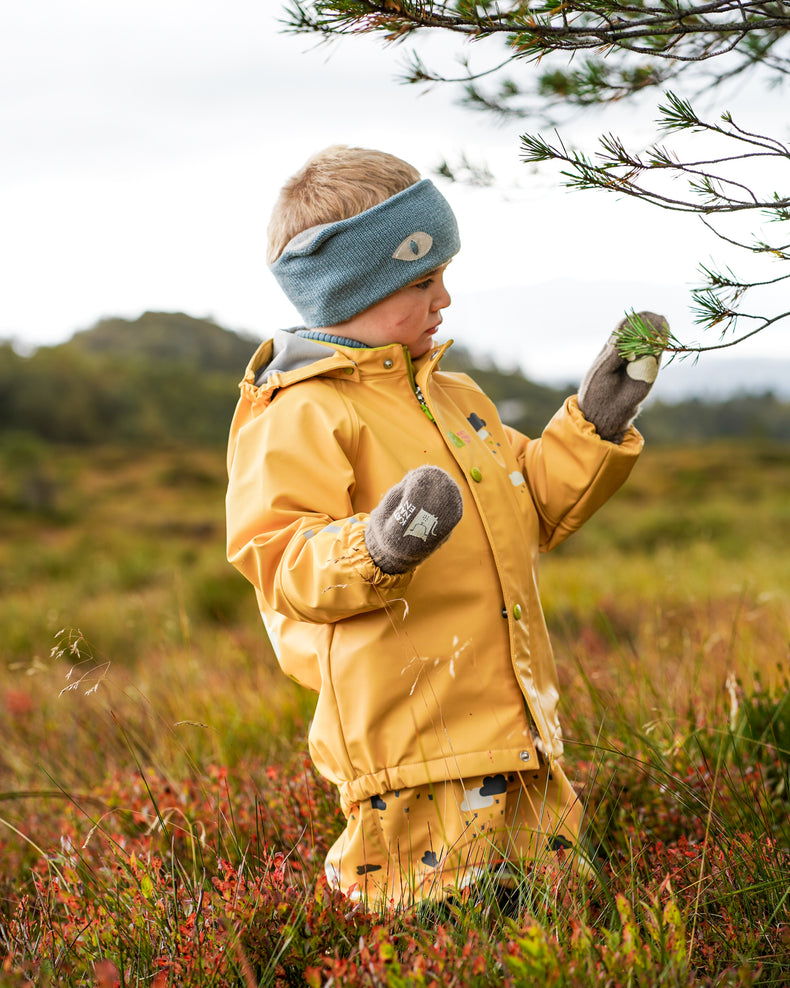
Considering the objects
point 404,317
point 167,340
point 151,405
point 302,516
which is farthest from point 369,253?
point 167,340

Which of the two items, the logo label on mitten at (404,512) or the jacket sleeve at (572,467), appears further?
the jacket sleeve at (572,467)

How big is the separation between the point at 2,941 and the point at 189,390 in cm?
5626

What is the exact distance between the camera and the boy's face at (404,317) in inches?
82.0

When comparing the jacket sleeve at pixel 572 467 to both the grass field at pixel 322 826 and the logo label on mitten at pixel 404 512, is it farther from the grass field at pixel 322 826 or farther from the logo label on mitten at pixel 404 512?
the logo label on mitten at pixel 404 512

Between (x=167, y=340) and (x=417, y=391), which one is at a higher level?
(x=417, y=391)

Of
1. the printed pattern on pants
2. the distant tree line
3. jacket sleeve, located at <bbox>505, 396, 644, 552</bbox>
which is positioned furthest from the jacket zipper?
the distant tree line

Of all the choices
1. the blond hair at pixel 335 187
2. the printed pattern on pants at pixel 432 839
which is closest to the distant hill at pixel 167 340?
the blond hair at pixel 335 187

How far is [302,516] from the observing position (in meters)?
1.84

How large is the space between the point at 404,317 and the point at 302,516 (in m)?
0.60

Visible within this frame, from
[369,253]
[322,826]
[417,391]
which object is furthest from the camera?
[322,826]

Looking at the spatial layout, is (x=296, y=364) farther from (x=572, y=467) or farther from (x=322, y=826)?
(x=322, y=826)

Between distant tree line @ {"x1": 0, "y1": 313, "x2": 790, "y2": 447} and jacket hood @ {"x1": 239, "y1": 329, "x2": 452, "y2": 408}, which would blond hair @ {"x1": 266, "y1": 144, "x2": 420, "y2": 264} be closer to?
jacket hood @ {"x1": 239, "y1": 329, "x2": 452, "y2": 408}

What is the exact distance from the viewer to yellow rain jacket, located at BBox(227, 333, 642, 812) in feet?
6.04

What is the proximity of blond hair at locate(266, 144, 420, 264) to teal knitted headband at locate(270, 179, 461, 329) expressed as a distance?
0.05 metres
